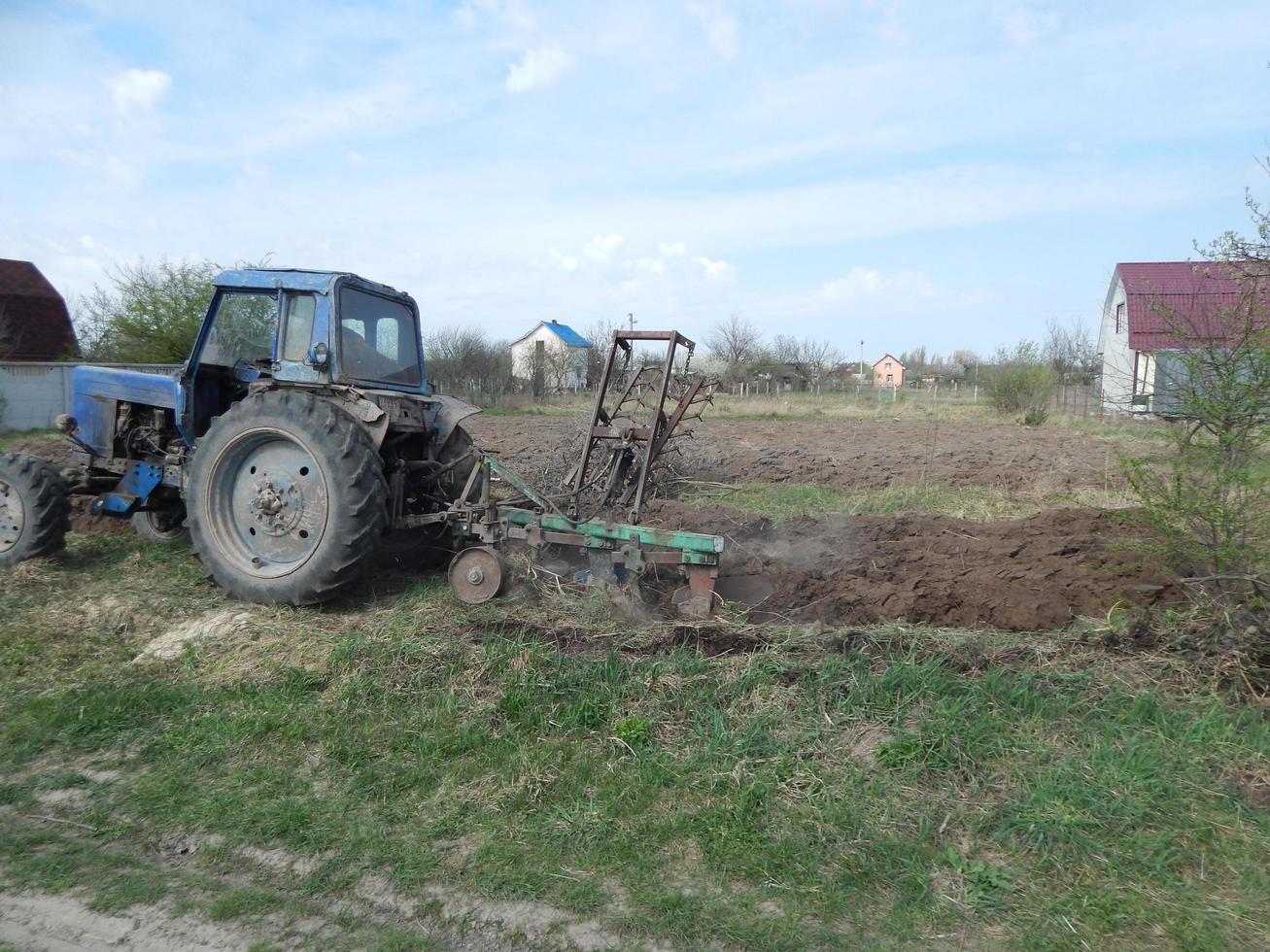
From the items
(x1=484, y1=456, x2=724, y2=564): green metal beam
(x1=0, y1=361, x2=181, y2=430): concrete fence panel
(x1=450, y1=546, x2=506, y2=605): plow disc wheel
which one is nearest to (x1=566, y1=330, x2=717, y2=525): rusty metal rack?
(x1=484, y1=456, x2=724, y2=564): green metal beam

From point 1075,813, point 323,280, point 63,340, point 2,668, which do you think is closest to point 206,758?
point 2,668

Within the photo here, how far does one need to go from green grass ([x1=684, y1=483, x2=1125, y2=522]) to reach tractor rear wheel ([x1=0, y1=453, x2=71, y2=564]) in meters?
6.13

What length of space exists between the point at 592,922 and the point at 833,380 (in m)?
45.5

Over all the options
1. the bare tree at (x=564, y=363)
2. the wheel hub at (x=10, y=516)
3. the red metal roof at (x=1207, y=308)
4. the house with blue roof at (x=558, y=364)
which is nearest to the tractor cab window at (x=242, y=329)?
the wheel hub at (x=10, y=516)

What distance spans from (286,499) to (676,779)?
10.8 feet

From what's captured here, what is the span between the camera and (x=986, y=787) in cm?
366

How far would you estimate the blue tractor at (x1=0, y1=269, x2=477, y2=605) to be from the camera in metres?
5.55

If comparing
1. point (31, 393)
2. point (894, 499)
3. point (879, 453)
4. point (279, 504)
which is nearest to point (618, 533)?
point (279, 504)

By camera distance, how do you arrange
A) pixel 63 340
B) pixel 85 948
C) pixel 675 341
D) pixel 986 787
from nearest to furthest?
pixel 85 948
pixel 986 787
pixel 675 341
pixel 63 340

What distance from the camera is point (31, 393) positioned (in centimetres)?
2052

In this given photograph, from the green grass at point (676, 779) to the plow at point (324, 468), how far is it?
0.70 metres

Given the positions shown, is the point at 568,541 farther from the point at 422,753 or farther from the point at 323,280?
the point at 323,280

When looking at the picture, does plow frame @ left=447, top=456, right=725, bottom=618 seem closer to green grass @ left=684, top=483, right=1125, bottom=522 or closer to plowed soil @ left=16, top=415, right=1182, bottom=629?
plowed soil @ left=16, top=415, right=1182, bottom=629

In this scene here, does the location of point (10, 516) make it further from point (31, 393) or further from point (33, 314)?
point (33, 314)
